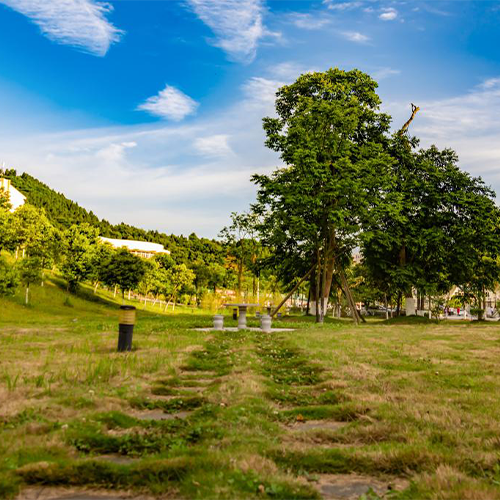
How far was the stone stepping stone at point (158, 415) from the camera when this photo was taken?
5738 millimetres

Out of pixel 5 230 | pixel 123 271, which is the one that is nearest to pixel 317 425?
pixel 5 230

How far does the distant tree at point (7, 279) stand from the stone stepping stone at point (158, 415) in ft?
102

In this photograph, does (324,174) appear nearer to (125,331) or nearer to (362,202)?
(362,202)

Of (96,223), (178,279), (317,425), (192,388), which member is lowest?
(192,388)

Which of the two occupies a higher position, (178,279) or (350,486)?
(178,279)

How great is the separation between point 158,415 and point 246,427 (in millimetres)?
1462

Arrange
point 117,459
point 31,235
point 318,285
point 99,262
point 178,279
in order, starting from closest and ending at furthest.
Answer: point 117,459
point 318,285
point 31,235
point 99,262
point 178,279

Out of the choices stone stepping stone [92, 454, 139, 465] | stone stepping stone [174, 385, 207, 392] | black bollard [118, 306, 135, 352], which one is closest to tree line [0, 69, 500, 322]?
black bollard [118, 306, 135, 352]

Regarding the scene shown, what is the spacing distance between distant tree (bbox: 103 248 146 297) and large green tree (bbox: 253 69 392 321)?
25.0m

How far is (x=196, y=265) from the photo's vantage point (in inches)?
3066

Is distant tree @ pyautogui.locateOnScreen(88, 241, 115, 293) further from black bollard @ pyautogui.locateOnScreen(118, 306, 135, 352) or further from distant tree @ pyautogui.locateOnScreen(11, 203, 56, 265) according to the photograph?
black bollard @ pyautogui.locateOnScreen(118, 306, 135, 352)

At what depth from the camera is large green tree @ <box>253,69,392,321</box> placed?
2770 centimetres

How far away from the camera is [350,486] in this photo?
369cm

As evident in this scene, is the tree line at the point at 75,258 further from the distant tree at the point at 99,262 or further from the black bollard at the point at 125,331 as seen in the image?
the black bollard at the point at 125,331
